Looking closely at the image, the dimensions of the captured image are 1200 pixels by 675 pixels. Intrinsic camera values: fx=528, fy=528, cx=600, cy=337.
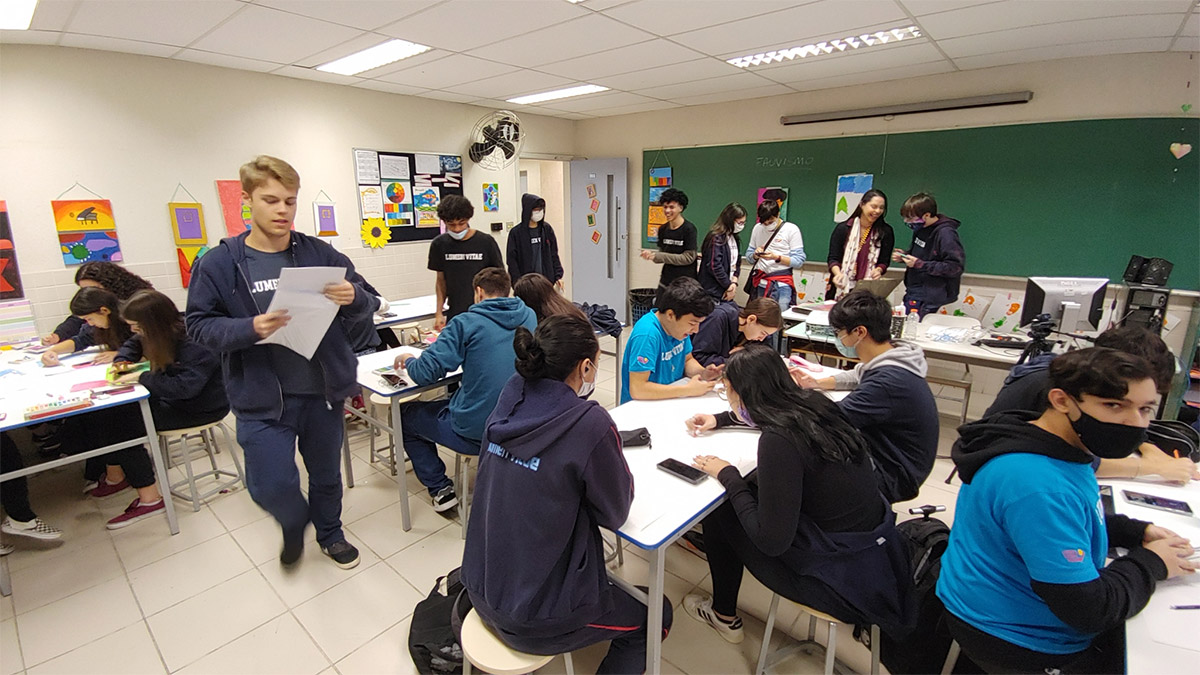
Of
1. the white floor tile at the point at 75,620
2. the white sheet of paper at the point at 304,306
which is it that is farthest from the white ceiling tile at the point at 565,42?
the white floor tile at the point at 75,620

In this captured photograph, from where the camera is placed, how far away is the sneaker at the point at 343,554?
2416 millimetres

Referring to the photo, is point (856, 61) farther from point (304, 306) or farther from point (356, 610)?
point (356, 610)

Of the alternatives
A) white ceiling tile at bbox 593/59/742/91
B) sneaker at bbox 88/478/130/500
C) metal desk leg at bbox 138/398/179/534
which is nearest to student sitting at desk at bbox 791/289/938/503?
white ceiling tile at bbox 593/59/742/91

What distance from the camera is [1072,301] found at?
9.32 ft

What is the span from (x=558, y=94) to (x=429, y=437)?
3803 mm

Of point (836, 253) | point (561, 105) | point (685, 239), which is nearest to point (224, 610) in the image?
point (685, 239)

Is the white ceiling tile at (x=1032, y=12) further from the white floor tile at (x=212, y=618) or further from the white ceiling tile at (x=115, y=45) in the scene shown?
the white ceiling tile at (x=115, y=45)

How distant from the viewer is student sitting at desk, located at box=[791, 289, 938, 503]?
1840mm

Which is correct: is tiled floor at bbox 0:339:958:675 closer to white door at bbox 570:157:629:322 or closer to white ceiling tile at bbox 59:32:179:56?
white ceiling tile at bbox 59:32:179:56

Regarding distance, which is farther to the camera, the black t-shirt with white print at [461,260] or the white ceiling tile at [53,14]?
the black t-shirt with white print at [461,260]

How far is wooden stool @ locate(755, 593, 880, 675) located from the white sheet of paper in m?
1.81

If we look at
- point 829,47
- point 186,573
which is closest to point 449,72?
point 829,47

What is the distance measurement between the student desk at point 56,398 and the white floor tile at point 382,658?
1.44 meters

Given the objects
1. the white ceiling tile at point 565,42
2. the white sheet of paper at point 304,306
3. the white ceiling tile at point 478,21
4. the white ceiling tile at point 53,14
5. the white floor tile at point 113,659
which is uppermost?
the white ceiling tile at point 565,42
